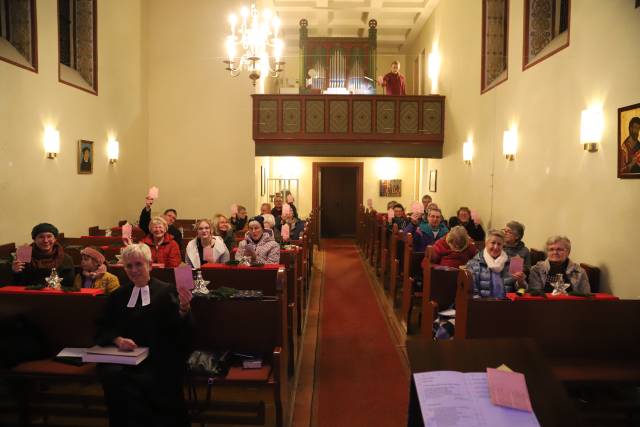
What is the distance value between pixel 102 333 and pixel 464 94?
795 centimetres

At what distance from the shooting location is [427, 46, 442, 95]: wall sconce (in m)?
11.4

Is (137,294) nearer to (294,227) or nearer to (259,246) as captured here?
(259,246)

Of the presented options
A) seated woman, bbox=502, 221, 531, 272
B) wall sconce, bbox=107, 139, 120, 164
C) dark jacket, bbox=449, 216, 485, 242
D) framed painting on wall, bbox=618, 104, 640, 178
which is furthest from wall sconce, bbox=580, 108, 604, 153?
wall sconce, bbox=107, 139, 120, 164

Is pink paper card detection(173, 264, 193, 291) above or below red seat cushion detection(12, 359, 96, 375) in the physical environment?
above

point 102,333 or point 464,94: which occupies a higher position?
point 464,94

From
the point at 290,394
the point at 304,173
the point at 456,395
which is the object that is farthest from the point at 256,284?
the point at 304,173

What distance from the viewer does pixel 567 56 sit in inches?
218

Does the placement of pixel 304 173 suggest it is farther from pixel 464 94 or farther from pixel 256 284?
pixel 256 284

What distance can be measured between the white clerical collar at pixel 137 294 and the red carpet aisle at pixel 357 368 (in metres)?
1.53

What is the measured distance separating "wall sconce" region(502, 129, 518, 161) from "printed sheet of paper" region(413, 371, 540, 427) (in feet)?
19.0

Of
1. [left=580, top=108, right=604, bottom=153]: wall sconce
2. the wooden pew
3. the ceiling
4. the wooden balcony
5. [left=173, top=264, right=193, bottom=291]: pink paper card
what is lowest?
the wooden pew

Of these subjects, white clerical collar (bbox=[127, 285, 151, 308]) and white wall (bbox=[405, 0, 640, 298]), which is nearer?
white clerical collar (bbox=[127, 285, 151, 308])

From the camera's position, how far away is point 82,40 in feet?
27.4

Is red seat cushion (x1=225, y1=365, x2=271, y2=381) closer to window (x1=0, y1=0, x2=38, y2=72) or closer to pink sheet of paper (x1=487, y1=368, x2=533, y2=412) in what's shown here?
pink sheet of paper (x1=487, y1=368, x2=533, y2=412)
